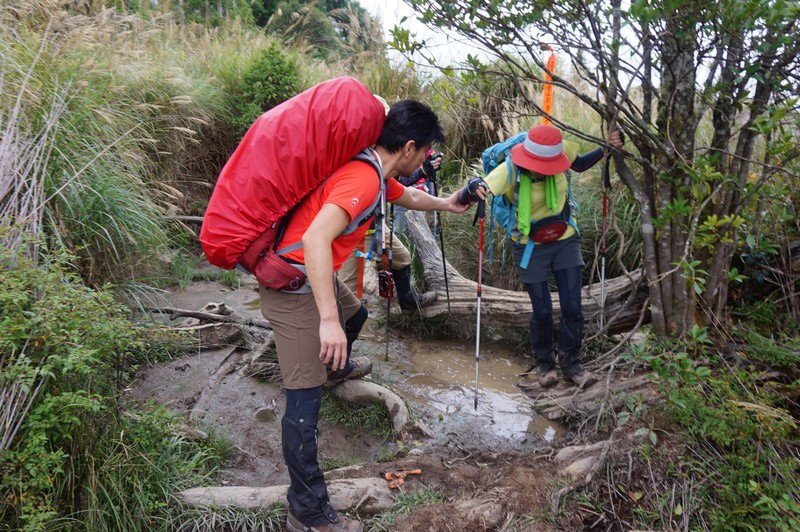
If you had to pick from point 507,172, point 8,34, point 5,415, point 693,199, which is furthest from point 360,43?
point 5,415

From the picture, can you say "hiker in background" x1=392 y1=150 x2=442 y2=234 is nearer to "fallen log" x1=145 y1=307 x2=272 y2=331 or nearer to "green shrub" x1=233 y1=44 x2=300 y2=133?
"fallen log" x1=145 y1=307 x2=272 y2=331

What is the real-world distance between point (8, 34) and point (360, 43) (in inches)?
267

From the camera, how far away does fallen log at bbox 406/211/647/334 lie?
4.64 metres

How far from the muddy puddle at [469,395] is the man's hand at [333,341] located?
1.78m

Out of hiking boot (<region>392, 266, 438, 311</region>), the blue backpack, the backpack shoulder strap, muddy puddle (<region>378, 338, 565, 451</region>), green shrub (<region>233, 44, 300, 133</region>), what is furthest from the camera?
green shrub (<region>233, 44, 300, 133</region>)

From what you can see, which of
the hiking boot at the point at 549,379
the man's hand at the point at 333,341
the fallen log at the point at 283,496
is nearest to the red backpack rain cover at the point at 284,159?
the man's hand at the point at 333,341

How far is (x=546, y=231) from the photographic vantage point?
13.8ft

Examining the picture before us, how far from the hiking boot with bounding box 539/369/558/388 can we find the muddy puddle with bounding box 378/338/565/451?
0.62ft

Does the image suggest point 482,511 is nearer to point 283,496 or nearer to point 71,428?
point 283,496

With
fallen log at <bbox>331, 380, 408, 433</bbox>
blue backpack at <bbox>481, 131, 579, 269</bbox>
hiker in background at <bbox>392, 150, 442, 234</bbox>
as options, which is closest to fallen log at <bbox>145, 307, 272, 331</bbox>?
fallen log at <bbox>331, 380, 408, 433</bbox>

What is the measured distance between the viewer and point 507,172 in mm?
4113

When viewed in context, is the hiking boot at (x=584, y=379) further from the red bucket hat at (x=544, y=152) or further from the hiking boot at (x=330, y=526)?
the hiking boot at (x=330, y=526)

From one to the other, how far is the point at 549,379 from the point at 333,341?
2.64 m

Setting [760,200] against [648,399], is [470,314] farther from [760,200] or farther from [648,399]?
[760,200]
